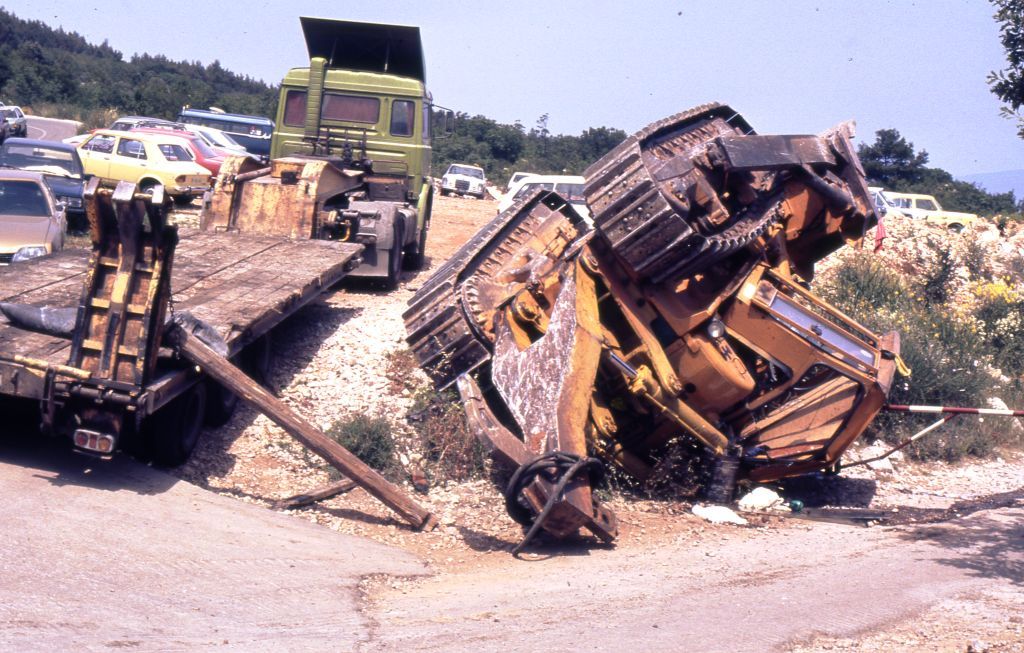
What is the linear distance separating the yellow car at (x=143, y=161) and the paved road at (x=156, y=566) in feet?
47.3

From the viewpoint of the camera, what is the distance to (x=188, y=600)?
15.6 ft

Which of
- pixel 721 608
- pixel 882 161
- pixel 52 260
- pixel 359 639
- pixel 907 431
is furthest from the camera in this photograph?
pixel 882 161

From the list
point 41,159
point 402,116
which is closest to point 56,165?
point 41,159

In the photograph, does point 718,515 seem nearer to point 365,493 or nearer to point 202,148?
point 365,493

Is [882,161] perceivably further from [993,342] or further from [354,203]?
[354,203]

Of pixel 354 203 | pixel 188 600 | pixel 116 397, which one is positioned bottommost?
pixel 188 600

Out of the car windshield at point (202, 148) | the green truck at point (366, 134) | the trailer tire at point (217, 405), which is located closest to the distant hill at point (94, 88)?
the car windshield at point (202, 148)

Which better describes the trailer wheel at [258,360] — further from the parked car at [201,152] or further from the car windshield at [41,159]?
the parked car at [201,152]

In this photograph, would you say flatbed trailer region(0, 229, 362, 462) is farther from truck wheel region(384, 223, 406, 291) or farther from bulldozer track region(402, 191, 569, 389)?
truck wheel region(384, 223, 406, 291)

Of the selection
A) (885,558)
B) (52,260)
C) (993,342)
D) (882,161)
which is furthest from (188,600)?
(882,161)

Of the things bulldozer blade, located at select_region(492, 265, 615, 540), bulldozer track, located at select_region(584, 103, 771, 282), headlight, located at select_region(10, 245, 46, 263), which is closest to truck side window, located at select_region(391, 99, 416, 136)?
headlight, located at select_region(10, 245, 46, 263)

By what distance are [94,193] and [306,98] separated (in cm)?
859

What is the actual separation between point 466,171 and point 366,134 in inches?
854

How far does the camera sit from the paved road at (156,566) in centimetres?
437
